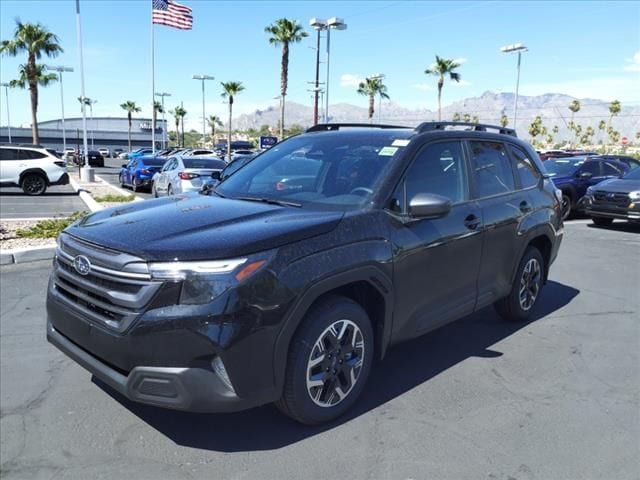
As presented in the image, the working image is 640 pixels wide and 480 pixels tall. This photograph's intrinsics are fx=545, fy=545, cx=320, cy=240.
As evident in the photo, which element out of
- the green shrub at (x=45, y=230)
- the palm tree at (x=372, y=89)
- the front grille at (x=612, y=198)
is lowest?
the green shrub at (x=45, y=230)

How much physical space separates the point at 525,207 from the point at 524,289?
822mm

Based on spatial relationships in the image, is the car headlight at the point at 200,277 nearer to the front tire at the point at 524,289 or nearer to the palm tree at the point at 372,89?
the front tire at the point at 524,289

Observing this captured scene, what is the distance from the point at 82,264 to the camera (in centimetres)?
307

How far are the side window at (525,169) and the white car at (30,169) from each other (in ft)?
55.8

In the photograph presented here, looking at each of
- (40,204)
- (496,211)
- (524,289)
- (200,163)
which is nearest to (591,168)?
(200,163)

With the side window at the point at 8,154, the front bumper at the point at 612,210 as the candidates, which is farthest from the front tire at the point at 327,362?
the side window at the point at 8,154

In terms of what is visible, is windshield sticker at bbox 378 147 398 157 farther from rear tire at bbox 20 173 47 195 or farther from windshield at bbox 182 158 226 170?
rear tire at bbox 20 173 47 195

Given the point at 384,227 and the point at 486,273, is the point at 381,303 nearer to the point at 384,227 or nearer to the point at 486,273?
the point at 384,227

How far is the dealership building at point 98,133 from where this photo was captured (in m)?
101

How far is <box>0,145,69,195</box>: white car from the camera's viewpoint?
713 inches

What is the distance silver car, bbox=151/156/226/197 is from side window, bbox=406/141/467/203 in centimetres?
967

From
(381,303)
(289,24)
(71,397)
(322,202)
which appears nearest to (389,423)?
(381,303)

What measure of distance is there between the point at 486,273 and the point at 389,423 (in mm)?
1711

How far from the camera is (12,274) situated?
6688 mm
